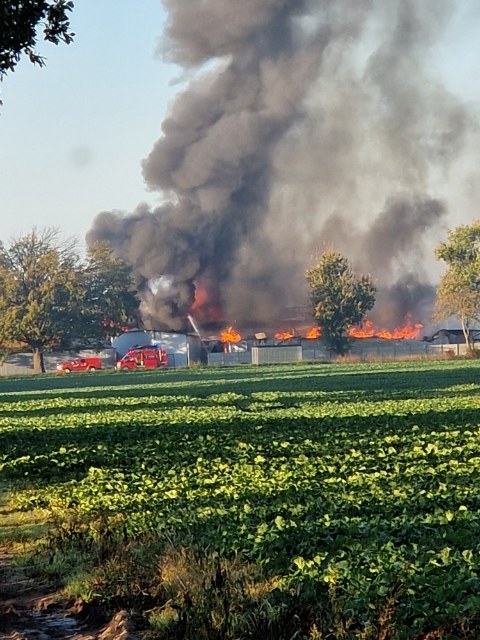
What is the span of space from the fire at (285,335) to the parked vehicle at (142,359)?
21156 mm

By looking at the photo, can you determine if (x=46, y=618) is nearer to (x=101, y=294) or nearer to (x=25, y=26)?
(x=25, y=26)

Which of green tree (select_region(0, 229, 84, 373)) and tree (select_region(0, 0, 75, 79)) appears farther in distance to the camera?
green tree (select_region(0, 229, 84, 373))

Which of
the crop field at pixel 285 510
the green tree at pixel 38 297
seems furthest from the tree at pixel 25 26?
the green tree at pixel 38 297

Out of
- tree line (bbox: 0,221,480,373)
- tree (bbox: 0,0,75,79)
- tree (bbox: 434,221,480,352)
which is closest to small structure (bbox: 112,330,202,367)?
tree line (bbox: 0,221,480,373)

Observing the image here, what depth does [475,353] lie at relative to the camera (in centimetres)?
10369

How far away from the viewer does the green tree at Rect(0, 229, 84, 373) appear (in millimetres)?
99562

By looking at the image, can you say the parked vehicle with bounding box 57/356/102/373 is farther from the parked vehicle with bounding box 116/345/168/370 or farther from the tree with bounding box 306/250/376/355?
the tree with bounding box 306/250/376/355

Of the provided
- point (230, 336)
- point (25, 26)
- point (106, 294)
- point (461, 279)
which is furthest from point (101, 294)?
point (25, 26)

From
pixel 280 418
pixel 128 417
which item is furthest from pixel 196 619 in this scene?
pixel 128 417

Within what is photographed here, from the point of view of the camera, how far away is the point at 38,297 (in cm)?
10200

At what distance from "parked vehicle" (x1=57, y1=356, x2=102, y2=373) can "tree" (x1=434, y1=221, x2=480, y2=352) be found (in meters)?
44.1

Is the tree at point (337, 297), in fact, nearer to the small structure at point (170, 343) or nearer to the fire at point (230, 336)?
the fire at point (230, 336)

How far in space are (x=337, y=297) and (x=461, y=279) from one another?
659 inches

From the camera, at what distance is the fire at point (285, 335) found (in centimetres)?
12090
